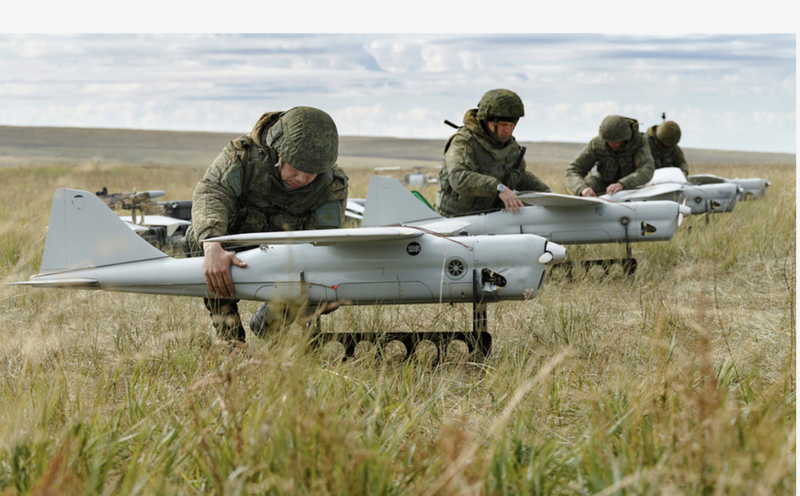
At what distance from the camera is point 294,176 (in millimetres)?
4406

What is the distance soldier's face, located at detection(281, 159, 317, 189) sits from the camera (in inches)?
169

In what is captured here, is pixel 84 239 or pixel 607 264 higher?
pixel 84 239

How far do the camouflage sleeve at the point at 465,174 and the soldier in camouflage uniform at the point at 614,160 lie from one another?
194cm

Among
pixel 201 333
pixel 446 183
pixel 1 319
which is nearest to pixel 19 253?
pixel 1 319

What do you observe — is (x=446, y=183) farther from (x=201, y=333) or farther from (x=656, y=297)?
(x=201, y=333)

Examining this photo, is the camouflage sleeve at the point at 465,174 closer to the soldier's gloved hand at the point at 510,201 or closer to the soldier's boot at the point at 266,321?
the soldier's gloved hand at the point at 510,201

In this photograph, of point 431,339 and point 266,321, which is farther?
point 266,321

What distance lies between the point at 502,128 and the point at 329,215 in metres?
2.72

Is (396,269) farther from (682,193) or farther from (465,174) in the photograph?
(682,193)

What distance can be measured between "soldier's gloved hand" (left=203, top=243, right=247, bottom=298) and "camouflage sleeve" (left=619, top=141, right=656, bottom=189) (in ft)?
19.7

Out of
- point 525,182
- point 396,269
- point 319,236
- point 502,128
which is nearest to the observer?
point 319,236

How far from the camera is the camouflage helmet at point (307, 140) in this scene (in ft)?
13.0

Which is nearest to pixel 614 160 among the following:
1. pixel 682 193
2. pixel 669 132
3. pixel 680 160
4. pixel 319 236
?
pixel 682 193

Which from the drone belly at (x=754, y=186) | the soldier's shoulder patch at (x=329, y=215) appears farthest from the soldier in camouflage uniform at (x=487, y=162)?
the drone belly at (x=754, y=186)
